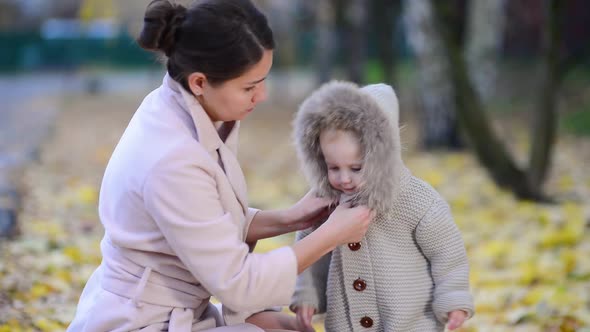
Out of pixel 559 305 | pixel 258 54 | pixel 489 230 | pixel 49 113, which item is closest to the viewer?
pixel 258 54

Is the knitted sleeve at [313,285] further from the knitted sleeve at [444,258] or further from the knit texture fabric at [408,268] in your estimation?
the knitted sleeve at [444,258]

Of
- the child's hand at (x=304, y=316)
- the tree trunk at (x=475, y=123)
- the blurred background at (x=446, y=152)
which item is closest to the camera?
the child's hand at (x=304, y=316)

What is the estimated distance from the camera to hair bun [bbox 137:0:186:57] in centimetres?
244

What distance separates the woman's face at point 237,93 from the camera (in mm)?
2479

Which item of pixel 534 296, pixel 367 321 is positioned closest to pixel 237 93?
pixel 367 321

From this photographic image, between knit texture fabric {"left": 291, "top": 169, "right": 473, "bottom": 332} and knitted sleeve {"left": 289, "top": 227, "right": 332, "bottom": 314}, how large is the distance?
0.11 metres

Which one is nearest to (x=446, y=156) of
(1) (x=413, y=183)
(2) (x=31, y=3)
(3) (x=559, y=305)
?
(3) (x=559, y=305)

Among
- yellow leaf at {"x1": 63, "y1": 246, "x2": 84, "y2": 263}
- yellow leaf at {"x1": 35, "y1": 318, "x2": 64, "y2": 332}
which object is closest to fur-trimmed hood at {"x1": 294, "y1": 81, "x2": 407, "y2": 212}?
yellow leaf at {"x1": 35, "y1": 318, "x2": 64, "y2": 332}

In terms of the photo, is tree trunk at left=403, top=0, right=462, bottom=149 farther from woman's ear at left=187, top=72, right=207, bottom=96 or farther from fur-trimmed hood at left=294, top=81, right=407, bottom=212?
woman's ear at left=187, top=72, right=207, bottom=96

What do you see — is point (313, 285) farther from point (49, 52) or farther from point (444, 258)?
point (49, 52)

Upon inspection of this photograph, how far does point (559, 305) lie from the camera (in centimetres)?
393

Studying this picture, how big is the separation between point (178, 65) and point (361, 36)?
9.95 meters

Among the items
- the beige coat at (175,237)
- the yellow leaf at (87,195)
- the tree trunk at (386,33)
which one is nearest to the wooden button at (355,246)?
the beige coat at (175,237)

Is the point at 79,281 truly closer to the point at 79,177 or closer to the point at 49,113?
the point at 79,177
